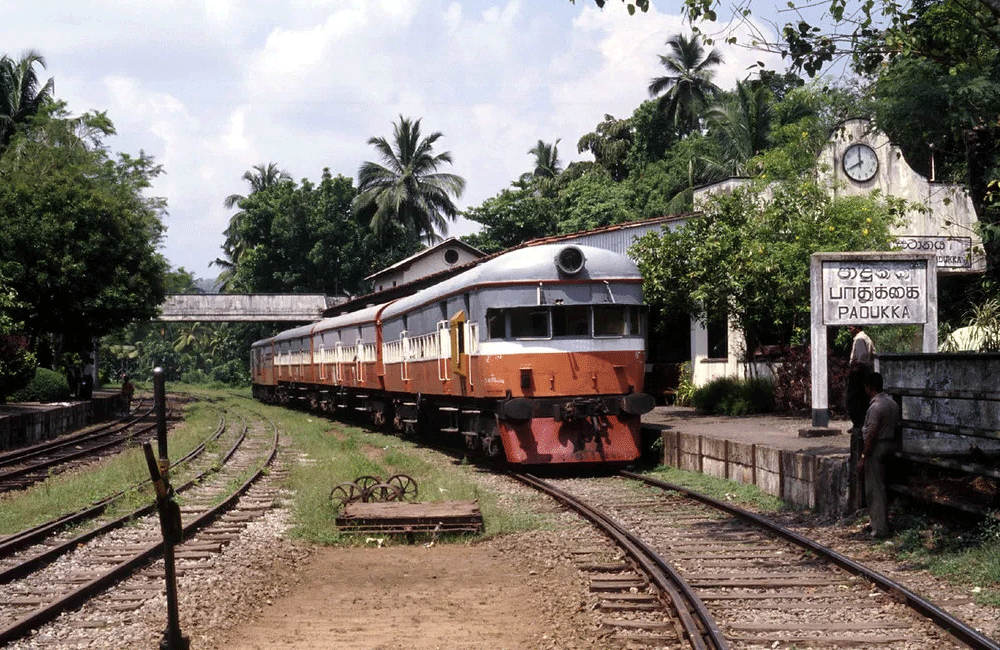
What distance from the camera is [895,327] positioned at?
67.2ft

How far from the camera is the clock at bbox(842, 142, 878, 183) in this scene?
77.7 ft

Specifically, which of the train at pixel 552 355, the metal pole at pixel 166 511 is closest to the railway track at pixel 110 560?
the metal pole at pixel 166 511

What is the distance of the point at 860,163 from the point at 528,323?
11636 mm

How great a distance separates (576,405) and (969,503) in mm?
6679

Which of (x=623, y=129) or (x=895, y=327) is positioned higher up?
(x=623, y=129)

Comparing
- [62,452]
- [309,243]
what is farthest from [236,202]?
[62,452]

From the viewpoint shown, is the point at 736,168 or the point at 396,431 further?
the point at 736,168

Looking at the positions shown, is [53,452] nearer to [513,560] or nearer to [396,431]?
[396,431]

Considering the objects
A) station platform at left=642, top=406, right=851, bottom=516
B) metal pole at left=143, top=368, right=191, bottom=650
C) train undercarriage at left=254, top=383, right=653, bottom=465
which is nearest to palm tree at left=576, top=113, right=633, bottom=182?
station platform at left=642, top=406, right=851, bottom=516

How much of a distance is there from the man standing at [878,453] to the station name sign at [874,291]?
4700 mm

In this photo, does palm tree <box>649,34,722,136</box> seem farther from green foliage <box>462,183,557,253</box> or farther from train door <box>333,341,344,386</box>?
train door <box>333,341,344,386</box>

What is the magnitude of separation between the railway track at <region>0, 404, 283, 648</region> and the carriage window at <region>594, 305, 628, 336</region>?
502cm

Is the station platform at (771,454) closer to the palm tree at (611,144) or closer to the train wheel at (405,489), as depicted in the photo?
the train wheel at (405,489)

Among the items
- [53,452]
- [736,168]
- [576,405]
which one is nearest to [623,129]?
[736,168]
